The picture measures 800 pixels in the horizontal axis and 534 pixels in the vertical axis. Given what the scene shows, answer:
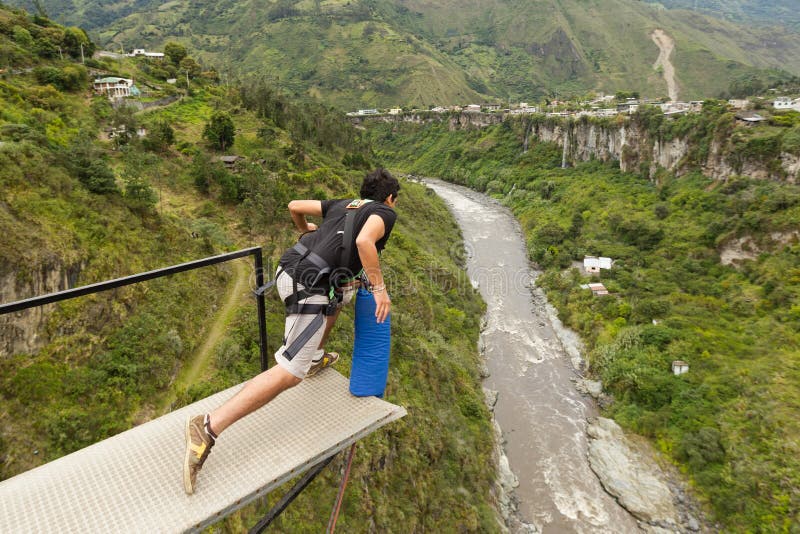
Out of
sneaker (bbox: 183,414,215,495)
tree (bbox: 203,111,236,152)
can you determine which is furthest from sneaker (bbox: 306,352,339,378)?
tree (bbox: 203,111,236,152)

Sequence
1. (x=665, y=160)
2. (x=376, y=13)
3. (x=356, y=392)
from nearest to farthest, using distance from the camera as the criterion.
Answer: (x=356, y=392) < (x=665, y=160) < (x=376, y=13)

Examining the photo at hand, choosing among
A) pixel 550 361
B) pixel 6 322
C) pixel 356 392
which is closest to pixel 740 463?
pixel 550 361

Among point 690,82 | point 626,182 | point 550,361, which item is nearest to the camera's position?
point 550,361

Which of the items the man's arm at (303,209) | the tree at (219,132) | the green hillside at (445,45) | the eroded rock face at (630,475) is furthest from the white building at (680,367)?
the green hillside at (445,45)

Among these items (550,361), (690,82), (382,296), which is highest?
(690,82)

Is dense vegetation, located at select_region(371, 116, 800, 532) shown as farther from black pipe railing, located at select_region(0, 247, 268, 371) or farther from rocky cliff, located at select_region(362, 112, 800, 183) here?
black pipe railing, located at select_region(0, 247, 268, 371)

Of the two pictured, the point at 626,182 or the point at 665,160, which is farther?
the point at 626,182

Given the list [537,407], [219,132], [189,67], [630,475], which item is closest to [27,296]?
[219,132]

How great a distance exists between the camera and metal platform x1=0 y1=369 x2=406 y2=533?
2484mm

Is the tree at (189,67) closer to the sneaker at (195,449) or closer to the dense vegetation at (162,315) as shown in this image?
the dense vegetation at (162,315)

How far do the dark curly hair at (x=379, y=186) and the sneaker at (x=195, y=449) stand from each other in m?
2.03

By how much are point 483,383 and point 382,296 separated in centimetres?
1990

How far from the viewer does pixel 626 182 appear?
44.5 meters

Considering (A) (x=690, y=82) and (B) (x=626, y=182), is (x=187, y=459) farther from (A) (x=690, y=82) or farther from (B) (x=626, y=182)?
(A) (x=690, y=82)
